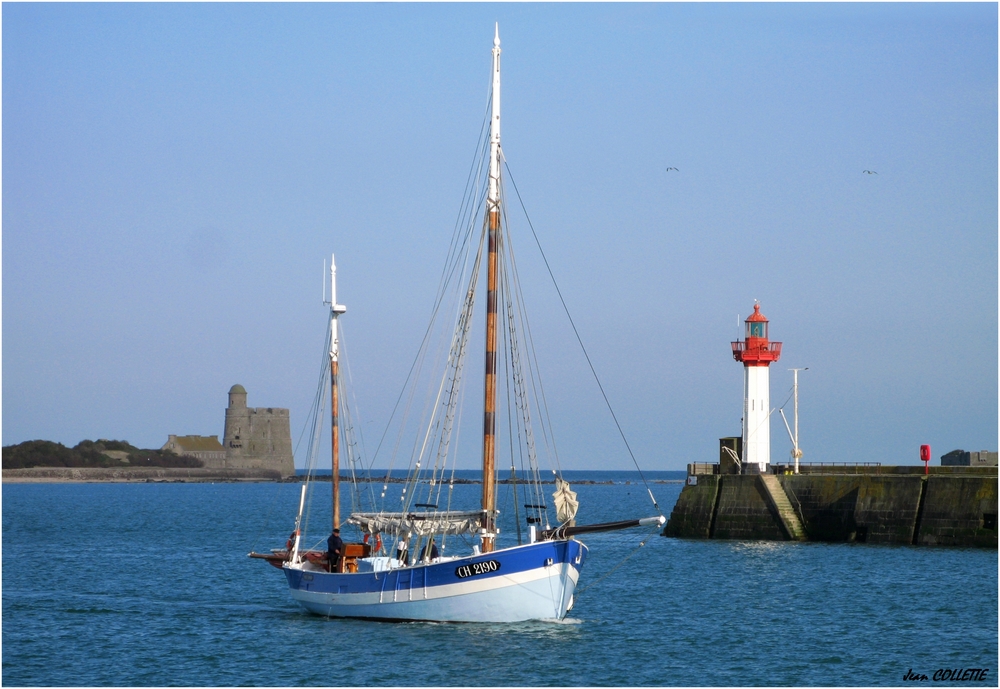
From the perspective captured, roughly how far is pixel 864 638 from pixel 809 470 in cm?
2223

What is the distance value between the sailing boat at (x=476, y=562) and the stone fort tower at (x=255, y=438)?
16252 cm

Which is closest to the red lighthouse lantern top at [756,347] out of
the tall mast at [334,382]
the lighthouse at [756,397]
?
the lighthouse at [756,397]

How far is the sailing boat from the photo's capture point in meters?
27.5

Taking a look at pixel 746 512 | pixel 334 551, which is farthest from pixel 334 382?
pixel 746 512

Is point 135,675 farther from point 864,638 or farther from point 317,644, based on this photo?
point 864,638

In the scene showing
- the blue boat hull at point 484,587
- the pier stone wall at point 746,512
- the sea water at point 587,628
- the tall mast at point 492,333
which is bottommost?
the sea water at point 587,628

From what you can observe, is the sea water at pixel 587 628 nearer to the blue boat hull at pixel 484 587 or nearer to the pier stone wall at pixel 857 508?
the blue boat hull at pixel 484 587

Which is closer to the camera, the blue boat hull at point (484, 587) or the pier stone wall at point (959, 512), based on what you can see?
the blue boat hull at point (484, 587)

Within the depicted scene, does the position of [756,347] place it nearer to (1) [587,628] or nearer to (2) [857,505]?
(2) [857,505]

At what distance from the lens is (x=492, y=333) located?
96.8 feet

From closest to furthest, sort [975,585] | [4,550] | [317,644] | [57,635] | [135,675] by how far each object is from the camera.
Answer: [135,675], [317,644], [57,635], [975,585], [4,550]

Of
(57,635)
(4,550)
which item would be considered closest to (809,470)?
(57,635)

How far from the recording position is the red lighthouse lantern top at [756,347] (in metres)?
50.5

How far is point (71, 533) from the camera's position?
6638 centimetres
